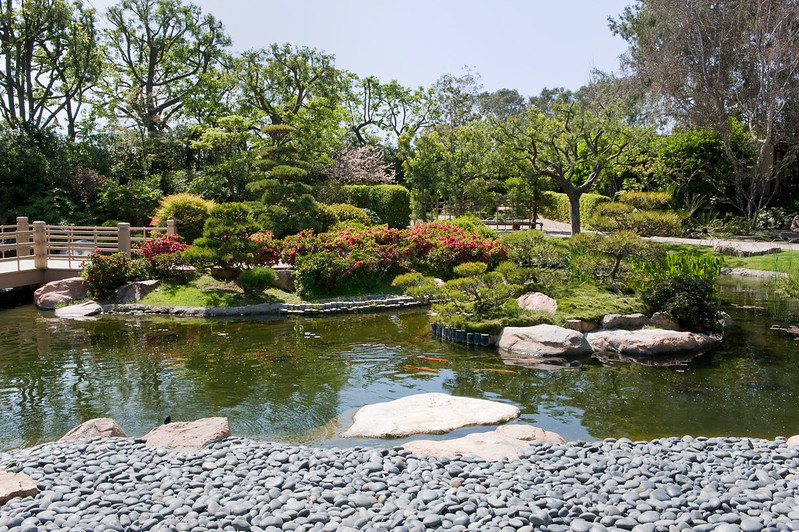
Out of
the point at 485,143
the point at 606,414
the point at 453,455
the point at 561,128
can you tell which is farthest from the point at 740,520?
the point at 485,143

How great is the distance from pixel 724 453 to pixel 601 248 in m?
5.82

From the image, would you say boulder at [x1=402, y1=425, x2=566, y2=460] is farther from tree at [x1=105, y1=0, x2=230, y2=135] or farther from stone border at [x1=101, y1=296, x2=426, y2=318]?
tree at [x1=105, y1=0, x2=230, y2=135]

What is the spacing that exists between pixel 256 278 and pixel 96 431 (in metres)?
7.08

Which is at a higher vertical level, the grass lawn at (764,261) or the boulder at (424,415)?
the grass lawn at (764,261)

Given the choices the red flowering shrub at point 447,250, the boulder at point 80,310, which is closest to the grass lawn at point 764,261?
the red flowering shrub at point 447,250

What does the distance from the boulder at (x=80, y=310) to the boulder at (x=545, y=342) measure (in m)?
7.93

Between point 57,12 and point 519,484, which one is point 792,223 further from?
point 57,12

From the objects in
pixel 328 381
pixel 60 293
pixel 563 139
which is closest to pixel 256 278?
pixel 60 293

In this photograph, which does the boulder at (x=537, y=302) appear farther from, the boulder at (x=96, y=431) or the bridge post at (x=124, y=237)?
the bridge post at (x=124, y=237)

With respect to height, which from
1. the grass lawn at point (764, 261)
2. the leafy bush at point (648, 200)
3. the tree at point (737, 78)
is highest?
the tree at point (737, 78)

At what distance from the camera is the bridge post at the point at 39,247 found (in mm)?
14250

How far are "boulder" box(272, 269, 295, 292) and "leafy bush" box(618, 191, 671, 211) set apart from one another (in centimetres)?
1052

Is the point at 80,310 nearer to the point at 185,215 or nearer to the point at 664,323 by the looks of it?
the point at 185,215

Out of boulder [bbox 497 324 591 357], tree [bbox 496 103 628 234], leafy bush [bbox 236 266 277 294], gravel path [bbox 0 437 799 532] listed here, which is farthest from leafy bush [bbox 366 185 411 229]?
gravel path [bbox 0 437 799 532]
